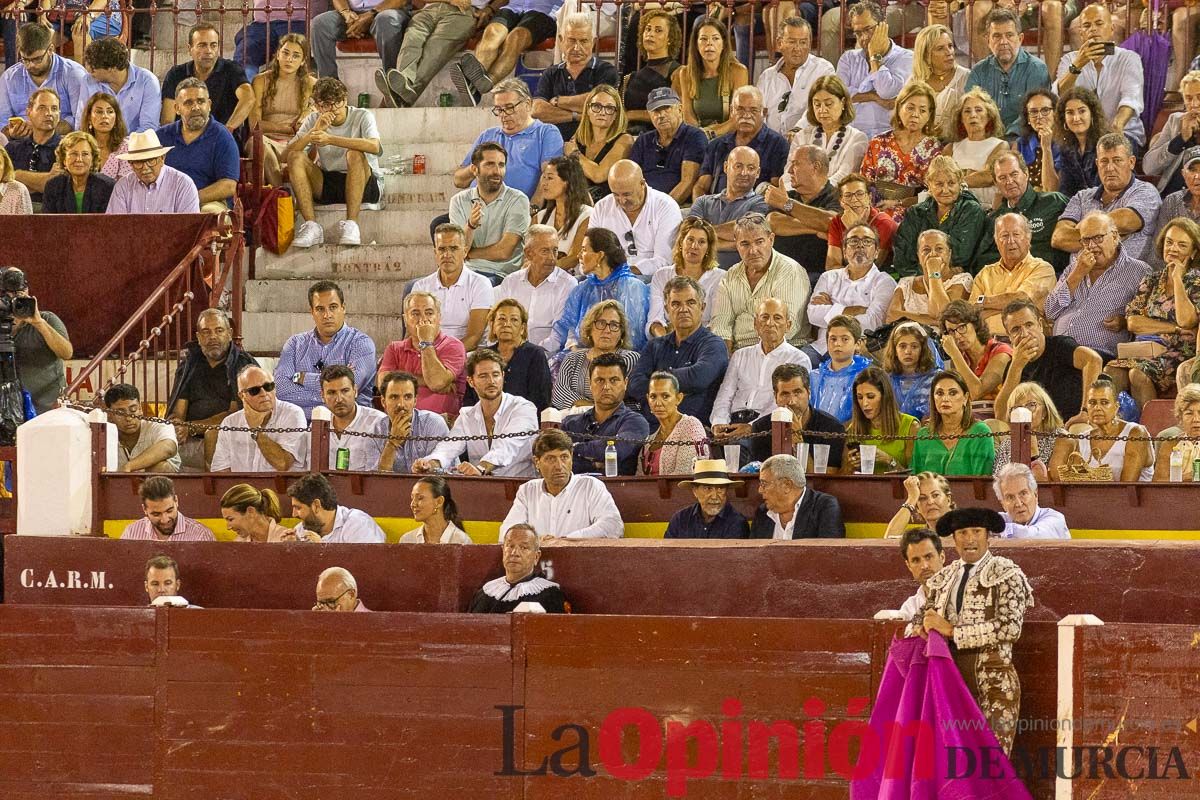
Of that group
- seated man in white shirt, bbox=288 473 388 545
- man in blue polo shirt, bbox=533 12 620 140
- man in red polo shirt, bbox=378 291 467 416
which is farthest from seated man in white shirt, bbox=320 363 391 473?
man in blue polo shirt, bbox=533 12 620 140

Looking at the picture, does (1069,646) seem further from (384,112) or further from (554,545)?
(384,112)

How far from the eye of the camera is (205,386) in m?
13.3

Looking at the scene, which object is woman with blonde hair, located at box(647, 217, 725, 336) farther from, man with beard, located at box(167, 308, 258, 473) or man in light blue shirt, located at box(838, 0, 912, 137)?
man with beard, located at box(167, 308, 258, 473)

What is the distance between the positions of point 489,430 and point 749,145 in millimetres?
3040

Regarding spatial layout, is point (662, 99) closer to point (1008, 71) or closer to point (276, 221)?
point (1008, 71)

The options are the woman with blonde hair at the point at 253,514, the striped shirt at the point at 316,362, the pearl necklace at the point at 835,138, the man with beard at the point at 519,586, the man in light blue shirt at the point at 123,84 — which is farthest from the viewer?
the man in light blue shirt at the point at 123,84

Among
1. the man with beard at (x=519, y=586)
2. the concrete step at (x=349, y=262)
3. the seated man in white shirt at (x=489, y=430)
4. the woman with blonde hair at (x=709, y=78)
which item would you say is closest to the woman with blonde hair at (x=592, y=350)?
the seated man in white shirt at (x=489, y=430)

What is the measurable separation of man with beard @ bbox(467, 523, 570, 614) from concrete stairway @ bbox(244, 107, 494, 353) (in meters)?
3.64

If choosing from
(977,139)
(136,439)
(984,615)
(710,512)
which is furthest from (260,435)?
(977,139)

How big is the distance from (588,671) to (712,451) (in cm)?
163

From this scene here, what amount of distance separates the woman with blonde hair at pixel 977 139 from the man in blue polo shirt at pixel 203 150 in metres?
4.20

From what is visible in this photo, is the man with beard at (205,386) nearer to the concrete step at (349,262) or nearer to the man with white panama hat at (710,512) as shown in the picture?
the concrete step at (349,262)

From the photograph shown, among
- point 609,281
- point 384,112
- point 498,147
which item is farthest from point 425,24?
point 609,281

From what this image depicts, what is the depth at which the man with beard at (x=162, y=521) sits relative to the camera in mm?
12102
